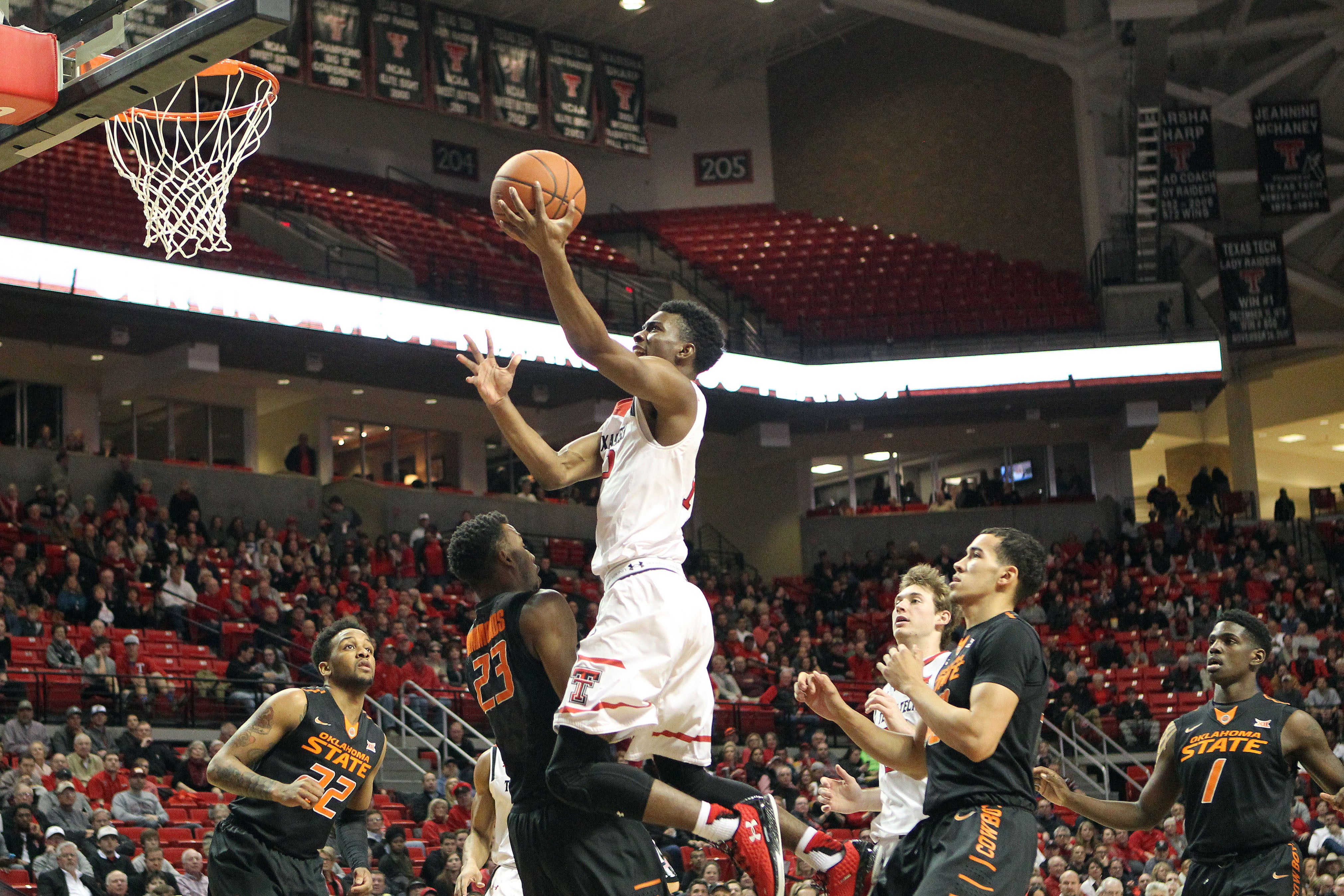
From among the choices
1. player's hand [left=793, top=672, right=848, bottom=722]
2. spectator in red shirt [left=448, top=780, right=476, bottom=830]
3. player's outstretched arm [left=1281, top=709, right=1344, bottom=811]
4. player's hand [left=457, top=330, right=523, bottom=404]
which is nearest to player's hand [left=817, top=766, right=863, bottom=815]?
player's hand [left=793, top=672, right=848, bottom=722]

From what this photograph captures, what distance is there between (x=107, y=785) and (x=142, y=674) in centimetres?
285

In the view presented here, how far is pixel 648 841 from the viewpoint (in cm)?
511

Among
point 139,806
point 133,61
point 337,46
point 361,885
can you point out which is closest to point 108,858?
point 139,806

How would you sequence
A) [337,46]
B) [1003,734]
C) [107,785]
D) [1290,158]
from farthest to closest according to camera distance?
[1290,158], [337,46], [107,785], [1003,734]

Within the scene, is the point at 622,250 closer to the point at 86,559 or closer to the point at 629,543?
the point at 86,559

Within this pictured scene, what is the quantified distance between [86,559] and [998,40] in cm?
1877

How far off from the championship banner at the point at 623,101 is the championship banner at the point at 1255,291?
34.0 feet

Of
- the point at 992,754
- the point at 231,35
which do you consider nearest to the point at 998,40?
the point at 231,35

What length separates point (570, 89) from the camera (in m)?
27.5

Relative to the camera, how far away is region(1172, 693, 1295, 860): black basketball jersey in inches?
247

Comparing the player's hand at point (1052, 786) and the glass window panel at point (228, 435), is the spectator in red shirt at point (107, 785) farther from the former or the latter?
the glass window panel at point (228, 435)

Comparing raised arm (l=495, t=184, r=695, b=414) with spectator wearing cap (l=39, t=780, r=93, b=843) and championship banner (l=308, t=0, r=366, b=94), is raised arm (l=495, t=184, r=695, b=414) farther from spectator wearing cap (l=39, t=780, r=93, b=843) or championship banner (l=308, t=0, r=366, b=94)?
championship banner (l=308, t=0, r=366, b=94)

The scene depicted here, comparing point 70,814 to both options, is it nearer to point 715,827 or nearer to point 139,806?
point 139,806

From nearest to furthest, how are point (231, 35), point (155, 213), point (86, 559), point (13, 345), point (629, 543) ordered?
point (629, 543) < point (231, 35) < point (155, 213) < point (86, 559) < point (13, 345)
